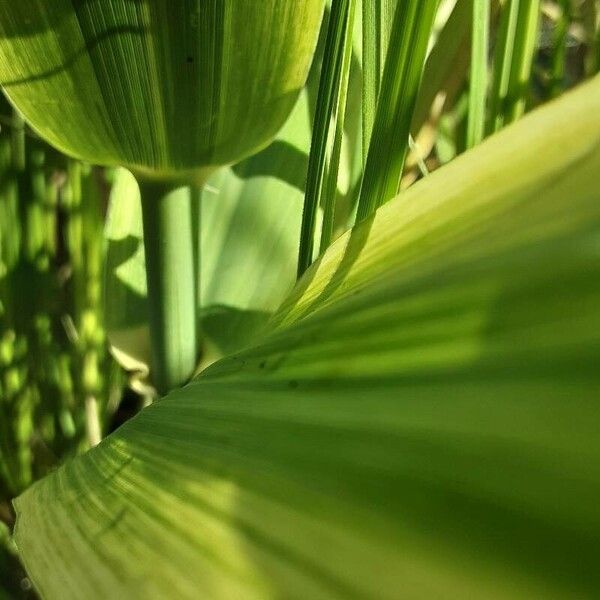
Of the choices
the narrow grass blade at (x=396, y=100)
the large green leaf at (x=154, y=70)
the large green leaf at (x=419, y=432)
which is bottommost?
the large green leaf at (x=419, y=432)

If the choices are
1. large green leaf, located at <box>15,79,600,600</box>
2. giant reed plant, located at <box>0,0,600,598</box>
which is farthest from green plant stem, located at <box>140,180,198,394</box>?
large green leaf, located at <box>15,79,600,600</box>

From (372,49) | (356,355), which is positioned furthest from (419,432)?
(372,49)

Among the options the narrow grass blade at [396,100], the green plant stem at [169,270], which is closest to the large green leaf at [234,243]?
the green plant stem at [169,270]

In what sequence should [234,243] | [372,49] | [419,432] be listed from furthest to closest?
[234,243] → [372,49] → [419,432]

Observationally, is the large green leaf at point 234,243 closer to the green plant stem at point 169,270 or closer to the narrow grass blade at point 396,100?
the green plant stem at point 169,270

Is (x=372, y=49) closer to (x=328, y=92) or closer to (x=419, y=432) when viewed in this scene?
(x=328, y=92)

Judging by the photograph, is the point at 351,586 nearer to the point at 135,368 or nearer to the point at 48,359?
the point at 135,368

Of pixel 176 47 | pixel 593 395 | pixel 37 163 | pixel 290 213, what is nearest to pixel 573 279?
pixel 593 395
